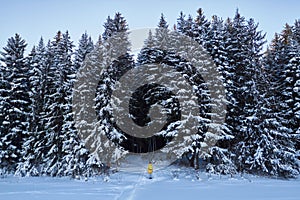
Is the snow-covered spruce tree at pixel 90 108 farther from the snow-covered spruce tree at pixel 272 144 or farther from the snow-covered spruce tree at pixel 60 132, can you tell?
the snow-covered spruce tree at pixel 272 144

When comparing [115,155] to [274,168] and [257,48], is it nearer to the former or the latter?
[274,168]

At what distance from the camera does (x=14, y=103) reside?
68.0 ft

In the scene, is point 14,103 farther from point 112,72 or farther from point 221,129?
point 221,129

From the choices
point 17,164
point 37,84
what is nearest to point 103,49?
point 37,84

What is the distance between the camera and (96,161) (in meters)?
16.7

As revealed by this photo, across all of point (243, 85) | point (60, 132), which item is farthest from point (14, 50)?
point (243, 85)

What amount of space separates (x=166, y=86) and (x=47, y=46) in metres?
13.4

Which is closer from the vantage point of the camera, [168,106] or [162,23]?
[168,106]

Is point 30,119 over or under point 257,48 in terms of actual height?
under

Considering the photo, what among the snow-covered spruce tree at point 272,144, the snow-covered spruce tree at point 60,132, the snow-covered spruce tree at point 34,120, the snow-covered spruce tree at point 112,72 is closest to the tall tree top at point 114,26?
the snow-covered spruce tree at point 112,72

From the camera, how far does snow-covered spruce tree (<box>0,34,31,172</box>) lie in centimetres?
1947

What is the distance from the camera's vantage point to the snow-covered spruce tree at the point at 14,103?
19469mm

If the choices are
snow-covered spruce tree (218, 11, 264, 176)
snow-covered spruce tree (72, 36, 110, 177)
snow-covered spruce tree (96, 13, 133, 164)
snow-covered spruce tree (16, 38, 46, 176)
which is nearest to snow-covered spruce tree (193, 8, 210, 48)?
snow-covered spruce tree (218, 11, 264, 176)

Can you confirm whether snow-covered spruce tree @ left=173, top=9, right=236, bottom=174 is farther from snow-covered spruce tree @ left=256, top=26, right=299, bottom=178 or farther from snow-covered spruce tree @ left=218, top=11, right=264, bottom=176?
snow-covered spruce tree @ left=256, top=26, right=299, bottom=178
